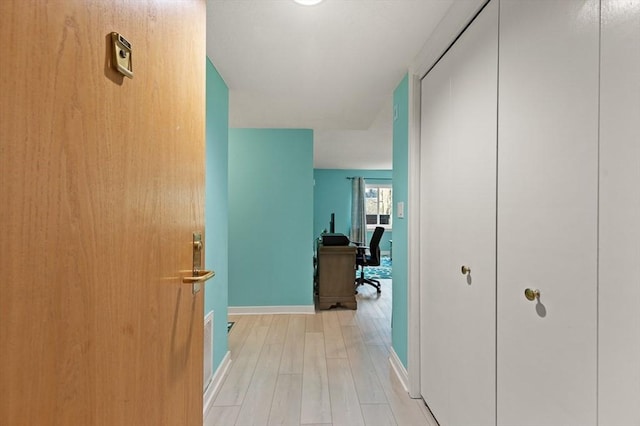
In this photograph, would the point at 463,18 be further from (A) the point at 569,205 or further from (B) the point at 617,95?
(A) the point at 569,205

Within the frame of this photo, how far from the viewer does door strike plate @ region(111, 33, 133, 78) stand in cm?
56

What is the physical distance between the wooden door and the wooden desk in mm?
3043

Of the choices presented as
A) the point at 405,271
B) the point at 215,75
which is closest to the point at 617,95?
the point at 405,271

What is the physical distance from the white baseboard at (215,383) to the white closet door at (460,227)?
134cm

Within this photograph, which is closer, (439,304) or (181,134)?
(181,134)

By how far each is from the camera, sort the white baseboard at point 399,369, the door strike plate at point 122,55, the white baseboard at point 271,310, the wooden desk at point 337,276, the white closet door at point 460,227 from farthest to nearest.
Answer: the wooden desk at point 337,276
the white baseboard at point 271,310
the white baseboard at point 399,369
the white closet door at point 460,227
the door strike plate at point 122,55

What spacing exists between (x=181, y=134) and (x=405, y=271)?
1.68 m

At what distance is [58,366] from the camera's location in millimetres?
457

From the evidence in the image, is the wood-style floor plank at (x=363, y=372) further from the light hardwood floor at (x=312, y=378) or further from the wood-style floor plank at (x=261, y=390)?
the wood-style floor plank at (x=261, y=390)

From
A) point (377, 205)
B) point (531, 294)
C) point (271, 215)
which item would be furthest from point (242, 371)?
point (377, 205)

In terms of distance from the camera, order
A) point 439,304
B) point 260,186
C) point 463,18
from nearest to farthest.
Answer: point 463,18 < point 439,304 < point 260,186

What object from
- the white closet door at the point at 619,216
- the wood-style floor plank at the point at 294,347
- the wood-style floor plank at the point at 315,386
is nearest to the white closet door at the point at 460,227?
the white closet door at the point at 619,216

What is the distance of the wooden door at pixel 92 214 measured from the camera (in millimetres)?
394

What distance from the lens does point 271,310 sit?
3.59 m
